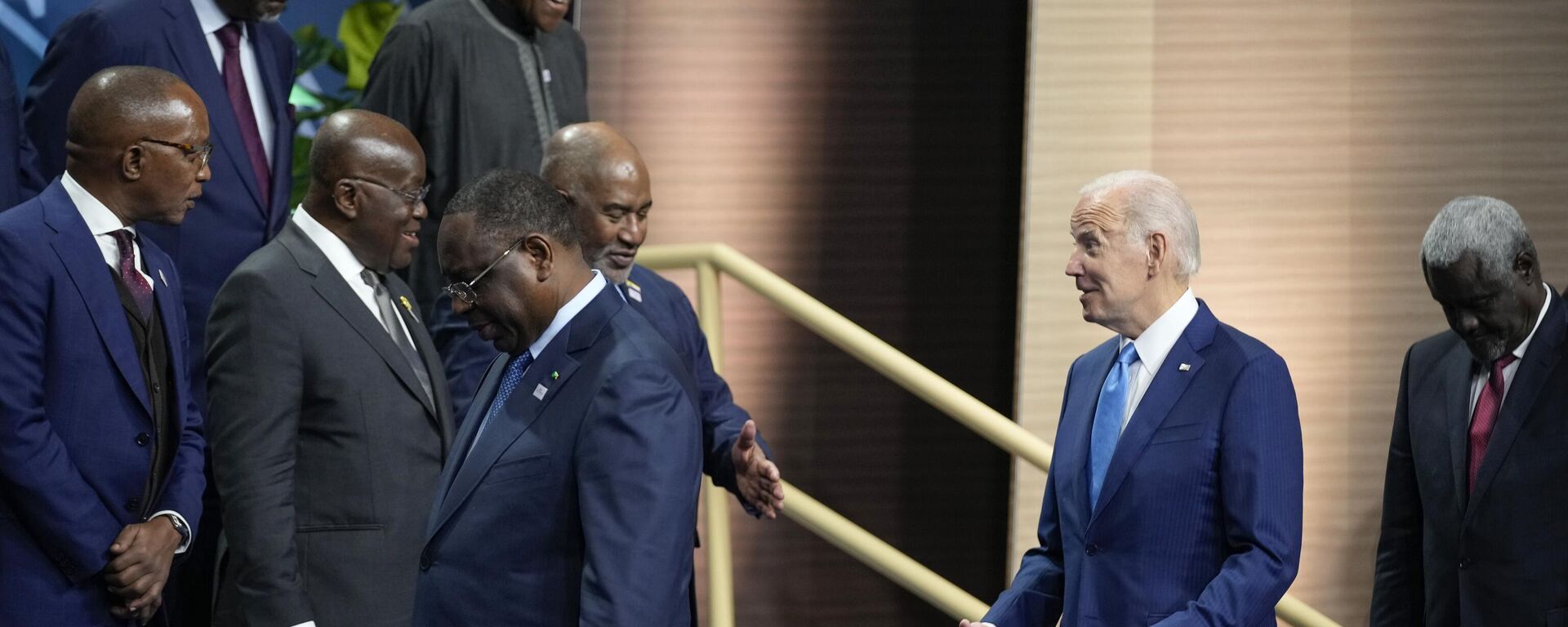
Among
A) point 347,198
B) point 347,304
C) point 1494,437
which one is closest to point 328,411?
point 347,304

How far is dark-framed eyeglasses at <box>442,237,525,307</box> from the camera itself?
7.20 ft

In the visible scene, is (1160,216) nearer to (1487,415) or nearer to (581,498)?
(581,498)

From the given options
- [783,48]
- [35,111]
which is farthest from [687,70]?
[35,111]

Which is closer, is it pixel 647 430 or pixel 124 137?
pixel 647 430

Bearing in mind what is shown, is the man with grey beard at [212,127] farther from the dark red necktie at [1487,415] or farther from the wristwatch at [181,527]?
the dark red necktie at [1487,415]

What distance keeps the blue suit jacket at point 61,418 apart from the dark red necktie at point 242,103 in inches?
26.4

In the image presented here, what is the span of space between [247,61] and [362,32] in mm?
1370

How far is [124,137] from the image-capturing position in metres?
2.62

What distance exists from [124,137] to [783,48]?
6.39 feet

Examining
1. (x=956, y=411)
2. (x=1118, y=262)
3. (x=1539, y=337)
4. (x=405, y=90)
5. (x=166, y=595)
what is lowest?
(x=166, y=595)

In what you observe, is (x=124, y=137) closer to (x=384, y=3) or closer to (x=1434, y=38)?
(x=384, y=3)

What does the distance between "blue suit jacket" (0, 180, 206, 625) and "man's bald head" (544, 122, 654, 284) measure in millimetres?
869

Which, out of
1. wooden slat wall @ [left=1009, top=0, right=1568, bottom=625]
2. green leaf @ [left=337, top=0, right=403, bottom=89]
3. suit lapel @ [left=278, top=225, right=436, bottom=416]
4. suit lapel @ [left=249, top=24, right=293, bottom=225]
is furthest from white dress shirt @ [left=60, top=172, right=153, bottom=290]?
wooden slat wall @ [left=1009, top=0, right=1568, bottom=625]

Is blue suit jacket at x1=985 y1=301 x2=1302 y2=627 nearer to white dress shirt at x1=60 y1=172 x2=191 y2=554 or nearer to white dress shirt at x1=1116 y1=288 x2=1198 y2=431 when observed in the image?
white dress shirt at x1=1116 y1=288 x2=1198 y2=431
